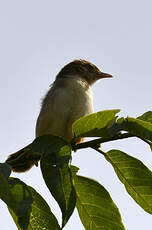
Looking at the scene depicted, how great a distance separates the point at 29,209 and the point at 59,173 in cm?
26

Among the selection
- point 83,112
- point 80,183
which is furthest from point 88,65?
point 80,183

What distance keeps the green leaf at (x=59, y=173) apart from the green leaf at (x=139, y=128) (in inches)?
10.7

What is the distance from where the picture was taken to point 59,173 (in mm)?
1914

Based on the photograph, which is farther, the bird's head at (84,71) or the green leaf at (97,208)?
the bird's head at (84,71)

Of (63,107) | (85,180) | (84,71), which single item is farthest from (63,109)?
(85,180)

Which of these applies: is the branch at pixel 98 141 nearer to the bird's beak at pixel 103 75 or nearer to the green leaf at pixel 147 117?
the green leaf at pixel 147 117

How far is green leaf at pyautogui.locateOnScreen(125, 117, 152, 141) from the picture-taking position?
6.01 ft

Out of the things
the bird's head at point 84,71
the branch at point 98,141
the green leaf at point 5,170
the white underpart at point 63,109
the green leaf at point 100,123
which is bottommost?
the green leaf at point 5,170

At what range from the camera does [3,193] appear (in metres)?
1.55

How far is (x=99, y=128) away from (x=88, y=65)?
579 cm

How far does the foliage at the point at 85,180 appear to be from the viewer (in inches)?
70.7

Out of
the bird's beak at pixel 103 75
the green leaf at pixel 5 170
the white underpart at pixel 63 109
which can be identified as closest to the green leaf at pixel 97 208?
the green leaf at pixel 5 170

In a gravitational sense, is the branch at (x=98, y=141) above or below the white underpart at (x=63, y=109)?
below

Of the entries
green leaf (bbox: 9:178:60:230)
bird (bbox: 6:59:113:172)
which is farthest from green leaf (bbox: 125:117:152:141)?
bird (bbox: 6:59:113:172)
